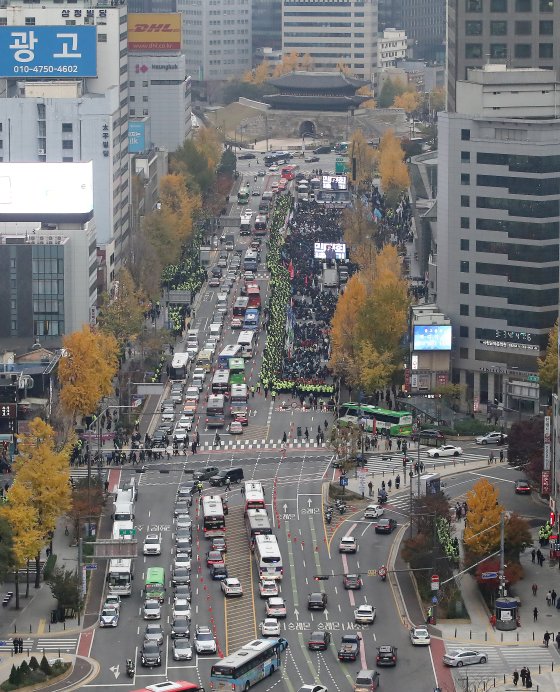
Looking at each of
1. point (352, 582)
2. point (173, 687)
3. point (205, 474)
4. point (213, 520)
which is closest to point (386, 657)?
point (173, 687)

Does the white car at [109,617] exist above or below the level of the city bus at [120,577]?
below

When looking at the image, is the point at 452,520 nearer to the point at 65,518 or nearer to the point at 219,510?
the point at 219,510

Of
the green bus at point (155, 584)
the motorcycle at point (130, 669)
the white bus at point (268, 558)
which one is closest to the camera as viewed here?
the motorcycle at point (130, 669)

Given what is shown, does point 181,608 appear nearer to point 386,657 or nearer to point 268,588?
point 268,588

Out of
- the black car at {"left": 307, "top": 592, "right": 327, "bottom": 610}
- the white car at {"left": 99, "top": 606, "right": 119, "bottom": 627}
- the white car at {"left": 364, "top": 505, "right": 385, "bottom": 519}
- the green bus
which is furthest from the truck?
the white car at {"left": 364, "top": 505, "right": 385, "bottom": 519}

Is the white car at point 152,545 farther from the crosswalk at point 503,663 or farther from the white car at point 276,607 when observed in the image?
the crosswalk at point 503,663

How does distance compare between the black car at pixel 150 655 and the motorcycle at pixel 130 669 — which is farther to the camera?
the black car at pixel 150 655

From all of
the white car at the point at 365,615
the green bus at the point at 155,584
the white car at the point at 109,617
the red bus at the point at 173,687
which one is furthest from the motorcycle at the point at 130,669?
the white car at the point at 365,615

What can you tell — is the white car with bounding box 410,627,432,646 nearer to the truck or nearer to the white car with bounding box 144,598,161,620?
the truck
